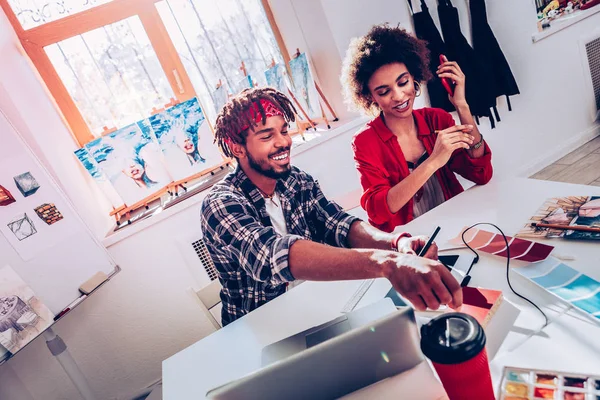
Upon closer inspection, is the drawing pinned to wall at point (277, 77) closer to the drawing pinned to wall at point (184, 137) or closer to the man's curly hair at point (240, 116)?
the drawing pinned to wall at point (184, 137)

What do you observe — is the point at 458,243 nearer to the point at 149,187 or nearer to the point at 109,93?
the point at 149,187

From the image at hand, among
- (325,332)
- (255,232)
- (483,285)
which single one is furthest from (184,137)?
(483,285)

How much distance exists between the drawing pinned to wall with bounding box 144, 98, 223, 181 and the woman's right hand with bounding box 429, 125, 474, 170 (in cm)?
140

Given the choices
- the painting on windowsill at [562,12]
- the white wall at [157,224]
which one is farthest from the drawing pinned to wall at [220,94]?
the painting on windowsill at [562,12]

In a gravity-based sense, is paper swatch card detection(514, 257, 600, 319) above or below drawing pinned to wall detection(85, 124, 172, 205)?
below

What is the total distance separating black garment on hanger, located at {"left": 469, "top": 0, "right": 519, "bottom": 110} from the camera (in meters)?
2.19

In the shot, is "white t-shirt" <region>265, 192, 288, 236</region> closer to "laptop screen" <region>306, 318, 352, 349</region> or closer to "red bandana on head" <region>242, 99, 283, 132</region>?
"red bandana on head" <region>242, 99, 283, 132</region>

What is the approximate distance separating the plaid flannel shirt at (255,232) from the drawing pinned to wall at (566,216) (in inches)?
20.7

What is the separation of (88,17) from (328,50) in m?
1.37

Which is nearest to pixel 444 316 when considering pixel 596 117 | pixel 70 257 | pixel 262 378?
pixel 262 378

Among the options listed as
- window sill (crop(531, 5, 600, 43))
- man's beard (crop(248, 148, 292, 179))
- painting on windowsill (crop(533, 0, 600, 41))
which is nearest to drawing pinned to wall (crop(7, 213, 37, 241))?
man's beard (crop(248, 148, 292, 179))

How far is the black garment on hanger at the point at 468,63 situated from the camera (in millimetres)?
2092

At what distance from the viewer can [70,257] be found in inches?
65.2

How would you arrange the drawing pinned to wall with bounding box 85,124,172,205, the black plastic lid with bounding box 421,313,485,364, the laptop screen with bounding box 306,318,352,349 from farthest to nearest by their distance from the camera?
the drawing pinned to wall with bounding box 85,124,172,205 → the laptop screen with bounding box 306,318,352,349 → the black plastic lid with bounding box 421,313,485,364
